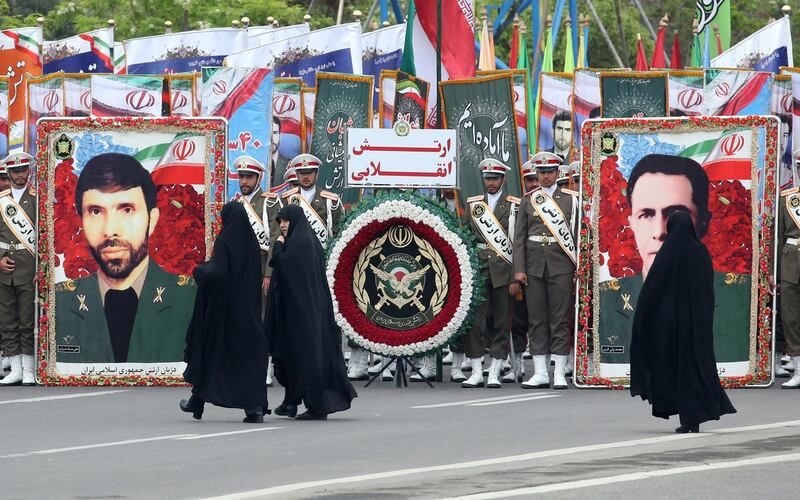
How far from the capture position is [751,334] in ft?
59.1

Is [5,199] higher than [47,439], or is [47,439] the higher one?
[5,199]

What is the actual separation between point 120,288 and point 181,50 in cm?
767

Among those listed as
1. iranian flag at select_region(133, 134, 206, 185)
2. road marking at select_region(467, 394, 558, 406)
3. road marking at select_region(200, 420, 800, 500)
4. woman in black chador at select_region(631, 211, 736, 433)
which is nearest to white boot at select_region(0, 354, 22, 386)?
iranian flag at select_region(133, 134, 206, 185)

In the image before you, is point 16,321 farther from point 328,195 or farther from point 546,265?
point 546,265

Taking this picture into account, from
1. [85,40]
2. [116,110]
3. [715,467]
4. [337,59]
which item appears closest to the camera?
[715,467]

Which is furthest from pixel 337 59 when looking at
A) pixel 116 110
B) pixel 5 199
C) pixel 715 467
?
pixel 715 467

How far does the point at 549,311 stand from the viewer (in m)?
18.5

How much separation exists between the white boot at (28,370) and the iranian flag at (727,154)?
6859 mm

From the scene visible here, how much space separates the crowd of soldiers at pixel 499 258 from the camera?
18.4 metres

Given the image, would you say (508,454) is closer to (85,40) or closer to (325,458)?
(325,458)

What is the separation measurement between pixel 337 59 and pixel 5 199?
6.66 metres

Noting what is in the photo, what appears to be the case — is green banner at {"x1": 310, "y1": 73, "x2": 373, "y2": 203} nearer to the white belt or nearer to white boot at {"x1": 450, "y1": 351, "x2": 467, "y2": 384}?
white boot at {"x1": 450, "y1": 351, "x2": 467, "y2": 384}

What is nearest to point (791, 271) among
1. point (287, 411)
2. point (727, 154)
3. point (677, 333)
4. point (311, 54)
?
point (727, 154)

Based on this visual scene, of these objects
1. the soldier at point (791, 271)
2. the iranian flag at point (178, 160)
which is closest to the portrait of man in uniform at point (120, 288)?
A: the iranian flag at point (178, 160)
